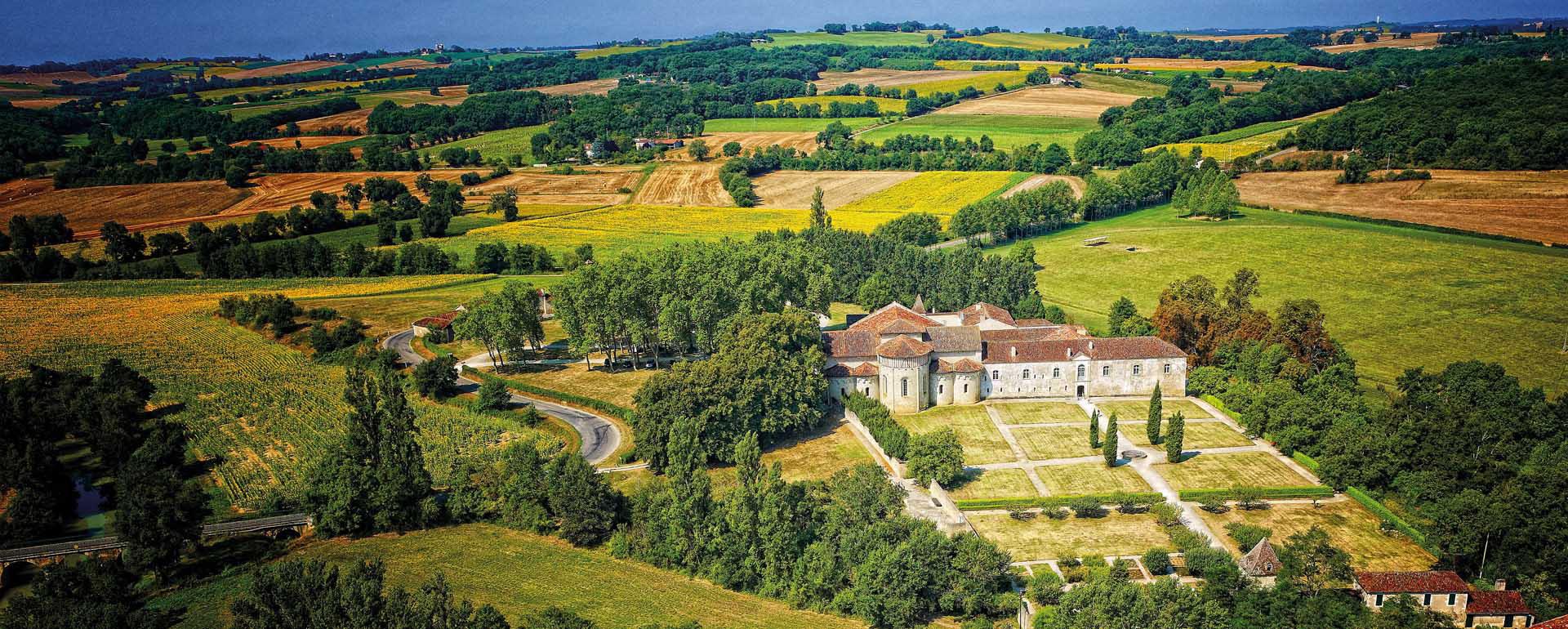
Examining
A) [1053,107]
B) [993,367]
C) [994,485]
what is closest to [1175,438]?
[994,485]

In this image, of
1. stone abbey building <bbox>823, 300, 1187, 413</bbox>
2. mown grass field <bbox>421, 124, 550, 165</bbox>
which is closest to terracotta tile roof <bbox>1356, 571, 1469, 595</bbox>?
stone abbey building <bbox>823, 300, 1187, 413</bbox>

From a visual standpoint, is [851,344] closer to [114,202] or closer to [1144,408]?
[1144,408]

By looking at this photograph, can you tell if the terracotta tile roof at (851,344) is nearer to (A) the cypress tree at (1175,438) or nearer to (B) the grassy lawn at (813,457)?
(B) the grassy lawn at (813,457)

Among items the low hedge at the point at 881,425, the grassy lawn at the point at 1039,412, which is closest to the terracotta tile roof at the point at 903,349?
the low hedge at the point at 881,425

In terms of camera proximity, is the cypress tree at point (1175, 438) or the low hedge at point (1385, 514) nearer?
the low hedge at point (1385, 514)

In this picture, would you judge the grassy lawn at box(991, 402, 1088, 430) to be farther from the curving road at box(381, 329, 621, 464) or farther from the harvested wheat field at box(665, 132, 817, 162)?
the harvested wheat field at box(665, 132, 817, 162)
